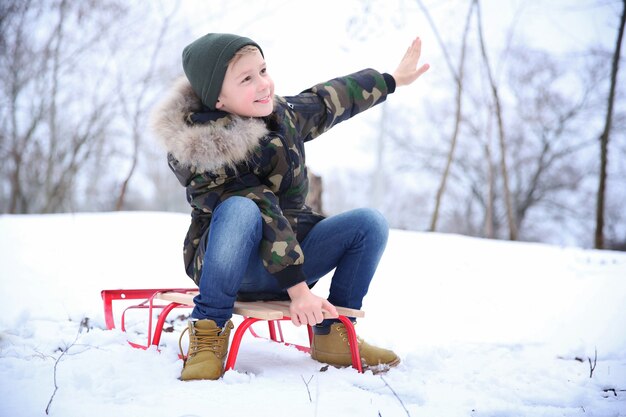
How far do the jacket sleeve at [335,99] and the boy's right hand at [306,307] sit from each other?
0.64 meters

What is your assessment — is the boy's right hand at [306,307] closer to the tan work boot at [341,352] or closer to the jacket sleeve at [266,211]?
the jacket sleeve at [266,211]

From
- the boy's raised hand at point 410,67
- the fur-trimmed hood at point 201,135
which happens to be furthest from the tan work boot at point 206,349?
the boy's raised hand at point 410,67

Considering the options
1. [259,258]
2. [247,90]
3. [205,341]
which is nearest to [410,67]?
[247,90]

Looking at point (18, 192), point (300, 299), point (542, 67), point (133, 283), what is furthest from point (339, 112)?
point (542, 67)

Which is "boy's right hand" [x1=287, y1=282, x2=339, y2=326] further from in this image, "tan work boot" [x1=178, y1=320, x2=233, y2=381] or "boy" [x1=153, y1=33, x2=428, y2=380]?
"tan work boot" [x1=178, y1=320, x2=233, y2=381]

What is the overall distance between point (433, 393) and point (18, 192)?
1078 cm

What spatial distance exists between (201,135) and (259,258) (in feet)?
1.46

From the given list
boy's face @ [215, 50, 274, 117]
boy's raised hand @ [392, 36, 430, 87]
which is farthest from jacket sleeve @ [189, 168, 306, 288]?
boy's raised hand @ [392, 36, 430, 87]

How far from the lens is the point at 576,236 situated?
1677 centimetres

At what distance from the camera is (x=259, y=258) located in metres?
1.80

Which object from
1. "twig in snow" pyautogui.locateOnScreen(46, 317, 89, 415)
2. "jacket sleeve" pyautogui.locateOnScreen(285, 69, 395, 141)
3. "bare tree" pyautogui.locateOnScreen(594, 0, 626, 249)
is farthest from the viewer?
"bare tree" pyautogui.locateOnScreen(594, 0, 626, 249)

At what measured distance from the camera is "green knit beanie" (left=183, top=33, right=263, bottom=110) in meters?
1.83

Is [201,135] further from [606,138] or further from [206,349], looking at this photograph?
[606,138]

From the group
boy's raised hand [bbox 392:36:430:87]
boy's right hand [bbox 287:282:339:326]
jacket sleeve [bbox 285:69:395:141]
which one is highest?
boy's raised hand [bbox 392:36:430:87]
